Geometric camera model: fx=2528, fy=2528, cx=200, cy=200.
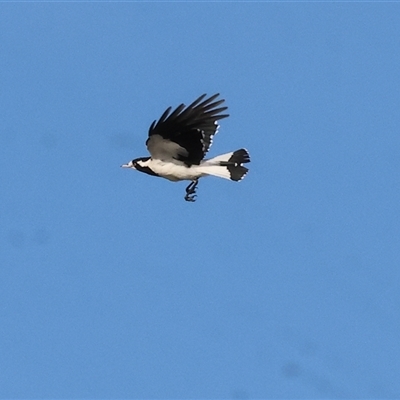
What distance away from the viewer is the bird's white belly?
164 ft

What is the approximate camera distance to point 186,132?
49.4 m

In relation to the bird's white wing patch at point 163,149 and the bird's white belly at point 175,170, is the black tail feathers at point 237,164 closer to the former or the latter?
the bird's white belly at point 175,170

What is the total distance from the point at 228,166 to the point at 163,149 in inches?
56.4

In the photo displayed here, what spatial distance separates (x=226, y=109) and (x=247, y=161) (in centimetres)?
219

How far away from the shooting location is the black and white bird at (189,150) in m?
49.0

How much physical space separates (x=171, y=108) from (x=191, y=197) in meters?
2.40

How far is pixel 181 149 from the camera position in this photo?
164ft

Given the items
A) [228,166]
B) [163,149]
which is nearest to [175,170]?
[163,149]

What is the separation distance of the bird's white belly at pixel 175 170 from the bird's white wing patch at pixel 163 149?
A: 5.3 inches

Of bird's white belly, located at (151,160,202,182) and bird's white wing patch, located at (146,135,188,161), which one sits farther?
bird's white belly, located at (151,160,202,182)

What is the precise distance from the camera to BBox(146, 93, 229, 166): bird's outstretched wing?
161ft

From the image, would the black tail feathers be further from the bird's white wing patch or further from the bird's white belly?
the bird's white wing patch

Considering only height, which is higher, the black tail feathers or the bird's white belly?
the black tail feathers

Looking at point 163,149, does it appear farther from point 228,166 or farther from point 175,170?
point 228,166
